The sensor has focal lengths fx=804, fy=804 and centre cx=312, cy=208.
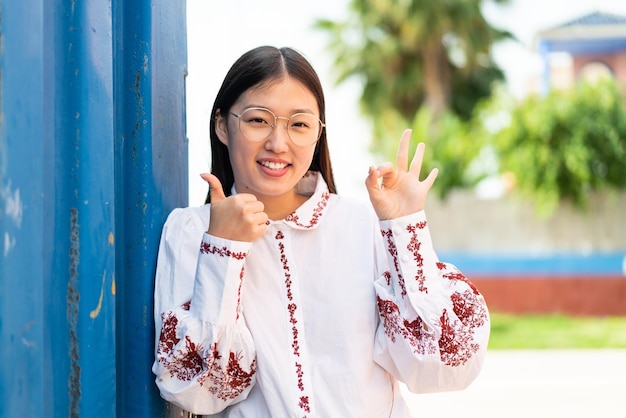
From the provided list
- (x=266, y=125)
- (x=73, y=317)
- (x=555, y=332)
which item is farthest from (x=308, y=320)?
(x=555, y=332)

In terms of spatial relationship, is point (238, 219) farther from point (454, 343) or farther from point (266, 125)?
point (454, 343)

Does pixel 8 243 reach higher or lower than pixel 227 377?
higher

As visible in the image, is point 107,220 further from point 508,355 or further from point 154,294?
point 508,355

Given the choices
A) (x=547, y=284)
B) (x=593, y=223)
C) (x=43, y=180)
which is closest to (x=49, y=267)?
(x=43, y=180)

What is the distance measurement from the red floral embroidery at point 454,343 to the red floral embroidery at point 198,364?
36 centimetres

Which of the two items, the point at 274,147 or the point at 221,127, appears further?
the point at 221,127

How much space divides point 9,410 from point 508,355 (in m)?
7.64

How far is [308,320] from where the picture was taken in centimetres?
154

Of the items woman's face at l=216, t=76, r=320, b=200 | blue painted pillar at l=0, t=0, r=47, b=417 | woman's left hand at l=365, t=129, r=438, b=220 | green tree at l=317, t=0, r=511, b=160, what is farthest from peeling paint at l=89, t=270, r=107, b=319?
green tree at l=317, t=0, r=511, b=160

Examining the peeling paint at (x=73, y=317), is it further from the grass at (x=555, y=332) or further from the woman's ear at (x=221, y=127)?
the grass at (x=555, y=332)

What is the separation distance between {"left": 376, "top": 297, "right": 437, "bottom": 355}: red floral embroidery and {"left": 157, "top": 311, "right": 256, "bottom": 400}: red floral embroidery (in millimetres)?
272

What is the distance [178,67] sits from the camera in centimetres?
153

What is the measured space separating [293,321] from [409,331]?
0.22 meters

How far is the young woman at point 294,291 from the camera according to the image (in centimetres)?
141
